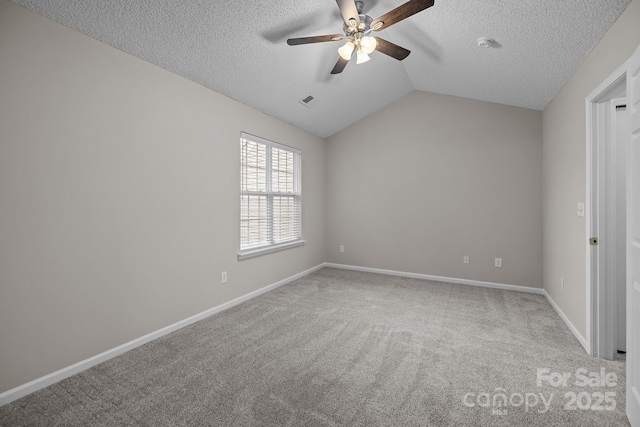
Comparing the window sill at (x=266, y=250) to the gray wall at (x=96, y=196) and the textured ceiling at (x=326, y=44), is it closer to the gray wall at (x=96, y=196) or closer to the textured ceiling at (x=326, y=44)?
the gray wall at (x=96, y=196)

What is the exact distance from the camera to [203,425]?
1.55 m

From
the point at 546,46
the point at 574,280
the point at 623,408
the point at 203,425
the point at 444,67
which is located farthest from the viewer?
the point at 444,67

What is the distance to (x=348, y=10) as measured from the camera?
192 centimetres

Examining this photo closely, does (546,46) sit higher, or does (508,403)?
(546,46)

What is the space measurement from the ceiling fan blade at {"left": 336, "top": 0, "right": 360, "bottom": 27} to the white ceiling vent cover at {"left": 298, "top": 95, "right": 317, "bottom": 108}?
5.58 feet

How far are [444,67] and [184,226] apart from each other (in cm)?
329

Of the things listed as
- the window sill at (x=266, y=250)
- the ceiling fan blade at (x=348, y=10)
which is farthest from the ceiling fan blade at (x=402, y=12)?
the window sill at (x=266, y=250)

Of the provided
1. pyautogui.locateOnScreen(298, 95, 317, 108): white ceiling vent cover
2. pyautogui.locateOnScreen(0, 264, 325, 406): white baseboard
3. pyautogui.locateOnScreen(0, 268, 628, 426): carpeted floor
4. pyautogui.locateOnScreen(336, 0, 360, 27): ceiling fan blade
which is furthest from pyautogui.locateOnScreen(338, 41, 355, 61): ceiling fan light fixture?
pyautogui.locateOnScreen(0, 264, 325, 406): white baseboard

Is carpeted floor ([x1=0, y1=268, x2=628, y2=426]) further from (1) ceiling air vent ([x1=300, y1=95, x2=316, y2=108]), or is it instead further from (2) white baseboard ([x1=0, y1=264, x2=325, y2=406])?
(1) ceiling air vent ([x1=300, y1=95, x2=316, y2=108])

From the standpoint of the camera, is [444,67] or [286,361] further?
[444,67]

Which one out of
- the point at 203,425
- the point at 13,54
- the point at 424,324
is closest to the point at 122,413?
the point at 203,425

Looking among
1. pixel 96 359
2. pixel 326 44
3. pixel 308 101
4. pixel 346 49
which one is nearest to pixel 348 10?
pixel 346 49

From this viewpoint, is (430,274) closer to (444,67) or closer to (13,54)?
(444,67)

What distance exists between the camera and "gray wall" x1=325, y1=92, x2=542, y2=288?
3.88 m
